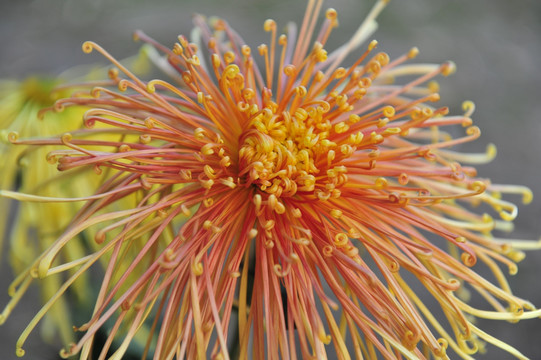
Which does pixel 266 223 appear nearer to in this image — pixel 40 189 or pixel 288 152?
pixel 288 152

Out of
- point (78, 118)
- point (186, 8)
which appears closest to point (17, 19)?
point (186, 8)

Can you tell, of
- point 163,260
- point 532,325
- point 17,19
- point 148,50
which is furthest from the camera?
point 17,19

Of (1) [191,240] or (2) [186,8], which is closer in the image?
(1) [191,240]

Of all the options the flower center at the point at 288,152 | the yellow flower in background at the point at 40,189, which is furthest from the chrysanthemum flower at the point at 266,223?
the yellow flower in background at the point at 40,189

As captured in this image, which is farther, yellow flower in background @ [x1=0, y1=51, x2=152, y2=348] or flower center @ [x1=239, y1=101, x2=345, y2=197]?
yellow flower in background @ [x1=0, y1=51, x2=152, y2=348]

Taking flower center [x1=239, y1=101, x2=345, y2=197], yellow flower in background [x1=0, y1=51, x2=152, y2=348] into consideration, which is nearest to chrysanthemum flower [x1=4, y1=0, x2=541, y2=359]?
flower center [x1=239, y1=101, x2=345, y2=197]

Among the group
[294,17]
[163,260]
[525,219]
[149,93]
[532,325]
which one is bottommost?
[532,325]

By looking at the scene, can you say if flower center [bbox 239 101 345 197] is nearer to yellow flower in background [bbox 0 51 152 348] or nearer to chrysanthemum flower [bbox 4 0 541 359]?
chrysanthemum flower [bbox 4 0 541 359]

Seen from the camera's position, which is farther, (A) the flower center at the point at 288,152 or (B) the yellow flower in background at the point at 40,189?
(B) the yellow flower in background at the point at 40,189

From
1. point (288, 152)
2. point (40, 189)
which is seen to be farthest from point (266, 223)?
point (40, 189)

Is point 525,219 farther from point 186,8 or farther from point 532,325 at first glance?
point 186,8

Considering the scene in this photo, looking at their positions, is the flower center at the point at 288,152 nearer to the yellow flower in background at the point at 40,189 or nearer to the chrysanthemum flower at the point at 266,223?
the chrysanthemum flower at the point at 266,223
